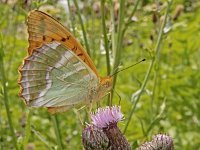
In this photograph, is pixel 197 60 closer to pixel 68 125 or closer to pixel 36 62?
pixel 68 125

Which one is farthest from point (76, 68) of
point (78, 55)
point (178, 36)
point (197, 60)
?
point (197, 60)

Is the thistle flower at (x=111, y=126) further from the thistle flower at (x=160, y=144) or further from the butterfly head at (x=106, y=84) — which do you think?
the butterfly head at (x=106, y=84)

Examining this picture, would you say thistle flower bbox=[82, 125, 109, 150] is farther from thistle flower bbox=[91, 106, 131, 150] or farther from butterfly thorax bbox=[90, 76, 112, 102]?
butterfly thorax bbox=[90, 76, 112, 102]

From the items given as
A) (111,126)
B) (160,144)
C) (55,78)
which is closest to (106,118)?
(111,126)

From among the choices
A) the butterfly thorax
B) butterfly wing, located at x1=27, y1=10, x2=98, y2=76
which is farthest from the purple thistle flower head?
butterfly wing, located at x1=27, y1=10, x2=98, y2=76

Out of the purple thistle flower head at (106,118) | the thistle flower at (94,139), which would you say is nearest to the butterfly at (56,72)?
the purple thistle flower head at (106,118)

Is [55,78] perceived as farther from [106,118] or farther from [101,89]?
[106,118]
